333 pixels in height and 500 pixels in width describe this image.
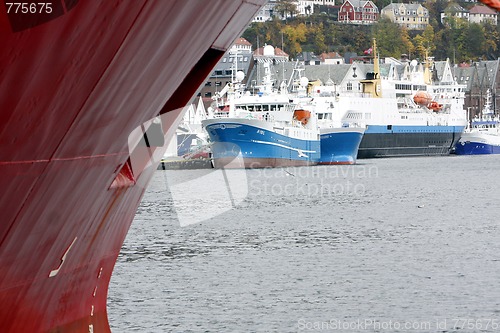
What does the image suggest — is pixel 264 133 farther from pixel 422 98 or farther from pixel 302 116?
pixel 422 98

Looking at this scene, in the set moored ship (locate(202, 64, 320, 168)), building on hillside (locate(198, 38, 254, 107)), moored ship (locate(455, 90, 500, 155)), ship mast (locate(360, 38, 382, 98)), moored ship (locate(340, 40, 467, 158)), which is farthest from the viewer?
building on hillside (locate(198, 38, 254, 107))

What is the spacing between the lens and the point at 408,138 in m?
97.1

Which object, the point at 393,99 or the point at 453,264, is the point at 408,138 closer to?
the point at 393,99

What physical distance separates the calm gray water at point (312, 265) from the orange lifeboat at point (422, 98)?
5441 centimetres

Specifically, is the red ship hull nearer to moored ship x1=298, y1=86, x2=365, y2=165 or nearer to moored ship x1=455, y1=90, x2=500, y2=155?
moored ship x1=298, y1=86, x2=365, y2=165

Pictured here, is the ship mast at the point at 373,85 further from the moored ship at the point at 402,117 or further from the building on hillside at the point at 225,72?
the building on hillside at the point at 225,72

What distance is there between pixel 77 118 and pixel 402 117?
293 ft

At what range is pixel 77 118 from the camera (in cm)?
899

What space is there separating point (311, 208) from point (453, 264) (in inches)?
712

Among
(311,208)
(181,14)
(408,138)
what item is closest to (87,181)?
(181,14)

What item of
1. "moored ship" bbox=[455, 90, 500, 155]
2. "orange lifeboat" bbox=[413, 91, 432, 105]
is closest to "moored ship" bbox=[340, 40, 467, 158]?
"orange lifeboat" bbox=[413, 91, 432, 105]

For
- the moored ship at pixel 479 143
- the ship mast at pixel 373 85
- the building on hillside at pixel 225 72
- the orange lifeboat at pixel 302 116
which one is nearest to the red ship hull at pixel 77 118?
the orange lifeboat at pixel 302 116

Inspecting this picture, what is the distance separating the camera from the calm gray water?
17.8 meters

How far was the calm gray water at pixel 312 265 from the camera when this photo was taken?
17.8 metres
